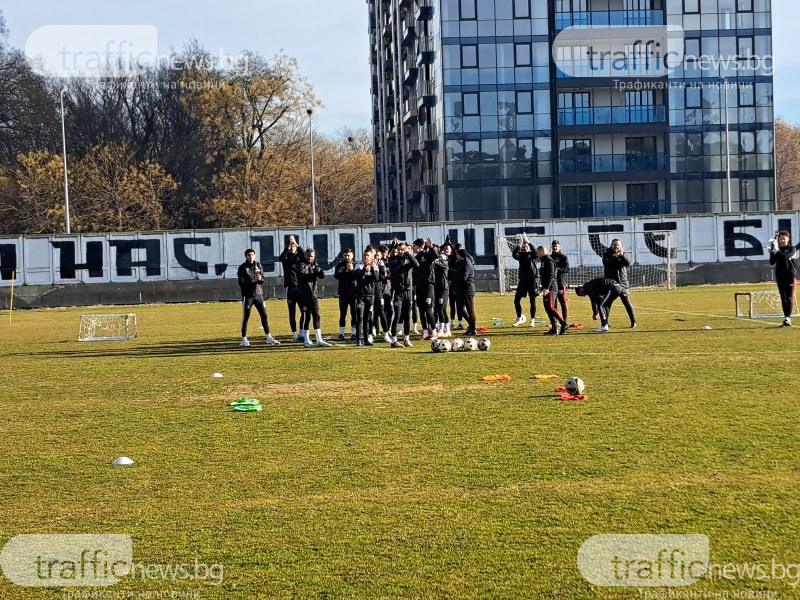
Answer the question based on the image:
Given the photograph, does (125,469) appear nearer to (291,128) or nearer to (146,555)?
(146,555)

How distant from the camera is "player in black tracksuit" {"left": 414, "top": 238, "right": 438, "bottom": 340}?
20703mm

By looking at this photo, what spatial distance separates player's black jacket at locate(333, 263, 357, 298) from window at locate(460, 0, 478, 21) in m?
42.3

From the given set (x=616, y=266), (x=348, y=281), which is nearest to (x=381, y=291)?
(x=348, y=281)

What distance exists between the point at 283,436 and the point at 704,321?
1612cm

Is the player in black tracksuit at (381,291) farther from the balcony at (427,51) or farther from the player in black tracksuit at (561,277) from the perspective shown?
the balcony at (427,51)

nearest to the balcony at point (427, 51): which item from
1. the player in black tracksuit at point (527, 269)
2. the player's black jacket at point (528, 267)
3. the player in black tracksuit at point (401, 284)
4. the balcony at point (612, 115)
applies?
the balcony at point (612, 115)

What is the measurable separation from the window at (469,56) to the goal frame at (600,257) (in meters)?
18.7

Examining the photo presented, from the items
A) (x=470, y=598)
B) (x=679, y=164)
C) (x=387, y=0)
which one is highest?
(x=387, y=0)

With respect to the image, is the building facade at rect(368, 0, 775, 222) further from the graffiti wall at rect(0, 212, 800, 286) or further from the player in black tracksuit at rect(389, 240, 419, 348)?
the player in black tracksuit at rect(389, 240, 419, 348)

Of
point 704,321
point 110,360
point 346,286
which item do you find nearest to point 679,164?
point 704,321

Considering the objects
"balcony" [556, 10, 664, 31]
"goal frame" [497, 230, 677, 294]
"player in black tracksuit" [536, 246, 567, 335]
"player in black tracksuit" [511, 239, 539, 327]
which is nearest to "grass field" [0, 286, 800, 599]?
"player in black tracksuit" [536, 246, 567, 335]

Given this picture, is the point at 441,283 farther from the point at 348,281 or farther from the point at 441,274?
the point at 348,281

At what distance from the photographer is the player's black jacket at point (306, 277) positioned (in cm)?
2012

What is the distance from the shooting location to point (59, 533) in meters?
6.91
